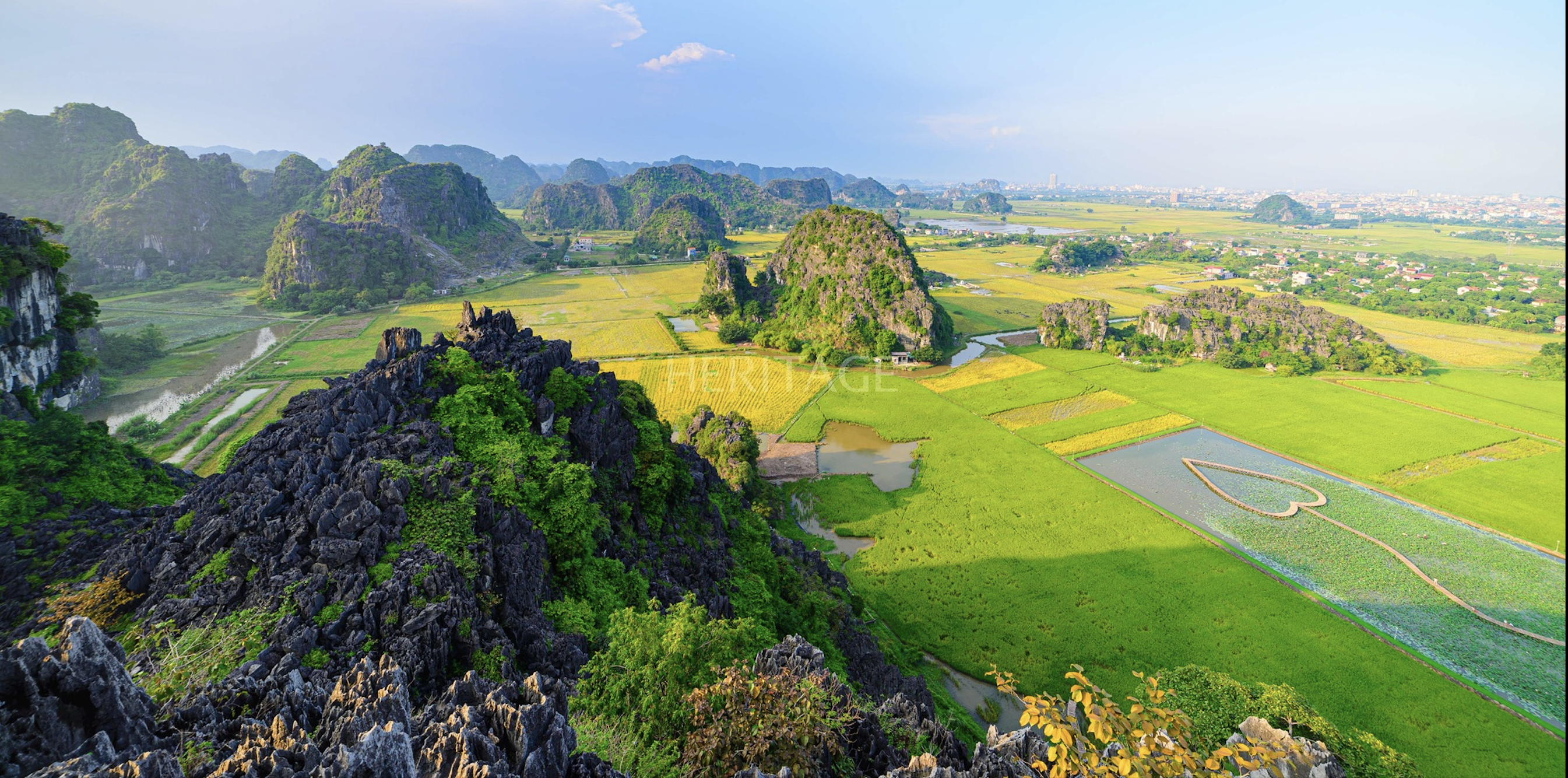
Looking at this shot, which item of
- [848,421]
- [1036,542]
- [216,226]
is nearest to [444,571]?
[1036,542]

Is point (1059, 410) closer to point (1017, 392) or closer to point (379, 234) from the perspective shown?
point (1017, 392)

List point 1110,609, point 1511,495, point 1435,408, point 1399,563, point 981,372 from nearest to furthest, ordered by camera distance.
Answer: point 1110,609
point 1399,563
point 1511,495
point 1435,408
point 981,372

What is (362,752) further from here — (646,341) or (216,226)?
(216,226)

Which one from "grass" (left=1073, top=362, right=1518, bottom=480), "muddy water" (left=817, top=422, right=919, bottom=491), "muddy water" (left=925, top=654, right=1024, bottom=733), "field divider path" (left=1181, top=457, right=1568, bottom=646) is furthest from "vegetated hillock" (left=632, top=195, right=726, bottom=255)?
"muddy water" (left=925, top=654, right=1024, bottom=733)

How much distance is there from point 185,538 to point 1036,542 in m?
34.7

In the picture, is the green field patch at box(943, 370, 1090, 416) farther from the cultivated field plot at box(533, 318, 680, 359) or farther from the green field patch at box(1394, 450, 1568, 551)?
the cultivated field plot at box(533, 318, 680, 359)

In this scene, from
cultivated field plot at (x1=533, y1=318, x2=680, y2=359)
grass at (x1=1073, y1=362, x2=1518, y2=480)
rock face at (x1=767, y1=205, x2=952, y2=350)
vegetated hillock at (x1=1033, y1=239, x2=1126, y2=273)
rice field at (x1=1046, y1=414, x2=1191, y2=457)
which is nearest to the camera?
grass at (x1=1073, y1=362, x2=1518, y2=480)

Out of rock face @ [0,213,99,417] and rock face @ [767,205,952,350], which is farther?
rock face @ [767,205,952,350]

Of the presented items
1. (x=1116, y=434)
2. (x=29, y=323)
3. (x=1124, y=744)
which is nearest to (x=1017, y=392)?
(x=1116, y=434)

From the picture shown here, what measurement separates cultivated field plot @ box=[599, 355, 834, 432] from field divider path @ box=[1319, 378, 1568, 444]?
5223 centimetres

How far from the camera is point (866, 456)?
143 feet

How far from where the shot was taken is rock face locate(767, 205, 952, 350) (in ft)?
227

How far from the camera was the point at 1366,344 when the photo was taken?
63.4 metres

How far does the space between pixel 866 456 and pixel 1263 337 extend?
2246 inches
